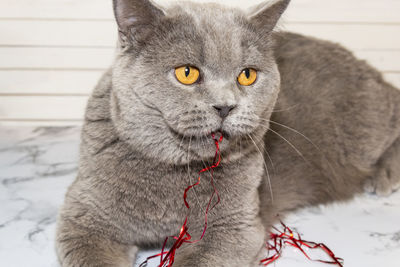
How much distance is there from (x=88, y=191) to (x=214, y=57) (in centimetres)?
55

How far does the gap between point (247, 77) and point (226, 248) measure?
0.50 metres

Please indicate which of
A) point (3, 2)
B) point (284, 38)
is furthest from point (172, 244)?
point (3, 2)

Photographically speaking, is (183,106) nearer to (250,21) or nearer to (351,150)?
(250,21)

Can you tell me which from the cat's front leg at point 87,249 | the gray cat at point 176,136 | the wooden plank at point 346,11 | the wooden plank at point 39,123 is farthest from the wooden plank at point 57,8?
the cat's front leg at point 87,249

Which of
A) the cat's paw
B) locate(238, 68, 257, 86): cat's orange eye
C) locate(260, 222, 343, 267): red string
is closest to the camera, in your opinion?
locate(238, 68, 257, 86): cat's orange eye

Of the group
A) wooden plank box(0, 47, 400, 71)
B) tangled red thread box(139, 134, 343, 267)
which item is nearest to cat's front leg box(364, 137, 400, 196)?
tangled red thread box(139, 134, 343, 267)

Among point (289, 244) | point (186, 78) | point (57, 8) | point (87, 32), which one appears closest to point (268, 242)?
point (289, 244)

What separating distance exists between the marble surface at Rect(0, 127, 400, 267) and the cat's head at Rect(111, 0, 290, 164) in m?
0.46

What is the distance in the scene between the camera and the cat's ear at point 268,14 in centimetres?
128

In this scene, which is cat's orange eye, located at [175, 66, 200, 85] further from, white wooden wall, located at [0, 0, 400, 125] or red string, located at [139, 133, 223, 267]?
white wooden wall, located at [0, 0, 400, 125]

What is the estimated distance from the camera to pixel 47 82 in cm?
261

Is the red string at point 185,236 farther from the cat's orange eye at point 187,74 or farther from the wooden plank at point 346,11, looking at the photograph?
the wooden plank at point 346,11

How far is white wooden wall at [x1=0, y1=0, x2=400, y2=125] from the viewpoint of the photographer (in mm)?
2496

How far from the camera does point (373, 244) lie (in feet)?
5.08
